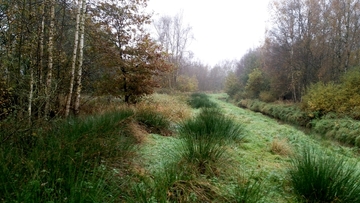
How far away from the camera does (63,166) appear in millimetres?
2172

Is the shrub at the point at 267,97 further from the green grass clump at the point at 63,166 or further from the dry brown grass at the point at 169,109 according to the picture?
the green grass clump at the point at 63,166

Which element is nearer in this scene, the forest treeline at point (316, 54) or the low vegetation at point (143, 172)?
the low vegetation at point (143, 172)

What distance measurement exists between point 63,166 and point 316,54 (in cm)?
1933

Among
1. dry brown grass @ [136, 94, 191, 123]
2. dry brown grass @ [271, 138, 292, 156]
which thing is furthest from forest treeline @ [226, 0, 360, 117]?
dry brown grass @ [136, 94, 191, 123]

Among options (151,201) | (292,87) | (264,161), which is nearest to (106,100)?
(264,161)

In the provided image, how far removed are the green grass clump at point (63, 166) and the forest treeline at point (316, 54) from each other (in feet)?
40.4

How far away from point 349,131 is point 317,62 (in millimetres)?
9687

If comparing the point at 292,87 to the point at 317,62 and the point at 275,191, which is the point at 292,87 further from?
the point at 275,191

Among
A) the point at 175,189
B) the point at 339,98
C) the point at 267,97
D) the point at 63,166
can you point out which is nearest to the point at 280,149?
the point at 175,189

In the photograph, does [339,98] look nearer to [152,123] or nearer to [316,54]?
[316,54]

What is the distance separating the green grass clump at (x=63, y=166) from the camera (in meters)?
1.77

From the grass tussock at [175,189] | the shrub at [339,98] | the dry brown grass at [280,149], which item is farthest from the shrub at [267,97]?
the grass tussock at [175,189]

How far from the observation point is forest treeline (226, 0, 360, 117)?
40.4 feet

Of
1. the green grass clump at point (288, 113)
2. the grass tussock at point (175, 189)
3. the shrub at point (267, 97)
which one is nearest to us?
the grass tussock at point (175, 189)
